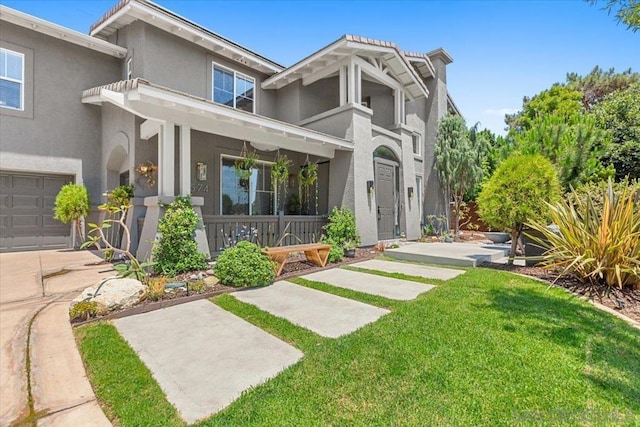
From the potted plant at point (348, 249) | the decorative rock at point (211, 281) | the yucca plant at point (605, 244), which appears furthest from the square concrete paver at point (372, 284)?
the yucca plant at point (605, 244)

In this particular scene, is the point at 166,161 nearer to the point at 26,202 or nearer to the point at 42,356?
the point at 42,356

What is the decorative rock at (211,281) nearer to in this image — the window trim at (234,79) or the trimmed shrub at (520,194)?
the trimmed shrub at (520,194)

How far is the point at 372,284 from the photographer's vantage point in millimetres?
5789

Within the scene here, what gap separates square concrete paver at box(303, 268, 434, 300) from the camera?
203 inches

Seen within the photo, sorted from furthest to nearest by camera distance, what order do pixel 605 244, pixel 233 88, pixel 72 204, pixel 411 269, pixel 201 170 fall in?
1. pixel 233 88
2. pixel 72 204
3. pixel 201 170
4. pixel 411 269
5. pixel 605 244

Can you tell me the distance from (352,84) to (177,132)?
571 centimetres

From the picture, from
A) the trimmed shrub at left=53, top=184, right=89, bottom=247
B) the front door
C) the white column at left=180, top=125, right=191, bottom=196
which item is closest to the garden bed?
the white column at left=180, top=125, right=191, bottom=196

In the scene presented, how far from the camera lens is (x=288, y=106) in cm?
1212

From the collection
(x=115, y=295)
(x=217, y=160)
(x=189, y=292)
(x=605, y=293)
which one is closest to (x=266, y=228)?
(x=217, y=160)

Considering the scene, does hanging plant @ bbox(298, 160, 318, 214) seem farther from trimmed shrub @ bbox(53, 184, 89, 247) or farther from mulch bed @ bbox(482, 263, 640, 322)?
trimmed shrub @ bbox(53, 184, 89, 247)

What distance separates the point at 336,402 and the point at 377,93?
13.5m

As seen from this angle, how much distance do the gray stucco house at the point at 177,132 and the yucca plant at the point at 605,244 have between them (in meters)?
5.33

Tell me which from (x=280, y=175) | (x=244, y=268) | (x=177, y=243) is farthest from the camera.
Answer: (x=280, y=175)

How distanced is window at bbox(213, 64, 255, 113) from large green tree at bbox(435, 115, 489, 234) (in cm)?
944
